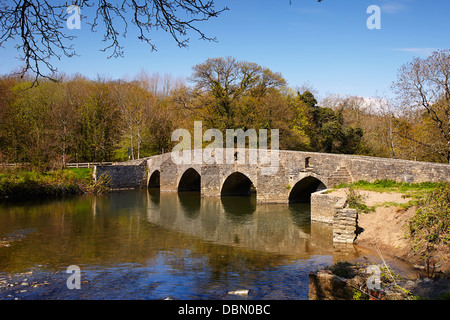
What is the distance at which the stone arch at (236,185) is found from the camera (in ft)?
79.0

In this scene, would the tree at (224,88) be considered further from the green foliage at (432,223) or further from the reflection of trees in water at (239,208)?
the green foliage at (432,223)

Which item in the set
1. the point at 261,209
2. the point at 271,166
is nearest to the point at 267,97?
the point at 271,166

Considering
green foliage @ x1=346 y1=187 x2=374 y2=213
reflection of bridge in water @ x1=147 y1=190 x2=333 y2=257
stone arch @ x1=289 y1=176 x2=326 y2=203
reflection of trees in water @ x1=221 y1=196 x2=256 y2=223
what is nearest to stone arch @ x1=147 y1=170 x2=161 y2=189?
reflection of bridge in water @ x1=147 y1=190 x2=333 y2=257

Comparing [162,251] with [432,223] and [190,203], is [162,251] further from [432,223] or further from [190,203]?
[190,203]

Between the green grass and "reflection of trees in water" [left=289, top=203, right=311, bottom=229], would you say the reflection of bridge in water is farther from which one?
the green grass

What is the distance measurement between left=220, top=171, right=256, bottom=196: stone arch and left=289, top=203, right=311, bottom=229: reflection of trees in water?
456cm

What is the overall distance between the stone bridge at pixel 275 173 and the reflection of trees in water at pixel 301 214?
2.28ft

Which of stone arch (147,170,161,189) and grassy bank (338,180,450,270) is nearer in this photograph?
grassy bank (338,180,450,270)

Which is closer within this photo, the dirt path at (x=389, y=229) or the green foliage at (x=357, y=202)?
the dirt path at (x=389, y=229)

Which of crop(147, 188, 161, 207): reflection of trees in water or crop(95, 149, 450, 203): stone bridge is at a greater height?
crop(95, 149, 450, 203): stone bridge

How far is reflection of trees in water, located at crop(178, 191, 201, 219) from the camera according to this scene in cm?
1953
